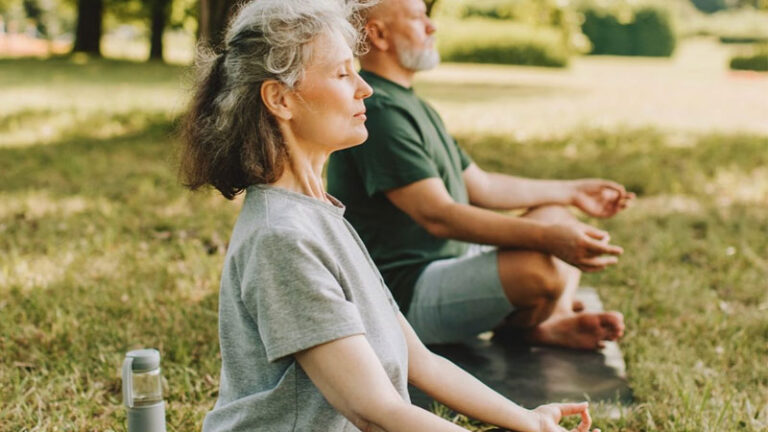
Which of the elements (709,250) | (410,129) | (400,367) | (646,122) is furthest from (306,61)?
(646,122)

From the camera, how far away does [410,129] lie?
325 centimetres

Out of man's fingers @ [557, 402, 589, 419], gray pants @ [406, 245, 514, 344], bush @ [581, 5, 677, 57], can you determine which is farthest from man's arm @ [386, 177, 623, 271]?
bush @ [581, 5, 677, 57]

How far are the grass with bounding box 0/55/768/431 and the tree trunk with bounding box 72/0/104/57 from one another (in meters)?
19.0

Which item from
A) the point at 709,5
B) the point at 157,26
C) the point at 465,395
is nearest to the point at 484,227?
the point at 465,395

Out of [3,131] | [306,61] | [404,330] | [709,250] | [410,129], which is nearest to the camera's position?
[306,61]

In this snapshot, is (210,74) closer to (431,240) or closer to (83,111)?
(431,240)

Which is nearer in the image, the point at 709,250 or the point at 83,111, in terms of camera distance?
the point at 709,250

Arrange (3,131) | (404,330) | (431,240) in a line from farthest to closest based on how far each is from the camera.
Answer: (3,131) < (431,240) < (404,330)

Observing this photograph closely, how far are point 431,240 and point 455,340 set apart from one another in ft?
1.37

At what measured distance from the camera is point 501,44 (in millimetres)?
26234

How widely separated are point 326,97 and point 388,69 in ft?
5.13

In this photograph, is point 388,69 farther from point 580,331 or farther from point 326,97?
point 326,97

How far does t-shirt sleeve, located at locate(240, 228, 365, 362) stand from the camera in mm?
1666

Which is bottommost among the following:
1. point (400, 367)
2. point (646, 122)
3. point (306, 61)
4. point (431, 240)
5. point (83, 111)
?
point (83, 111)
